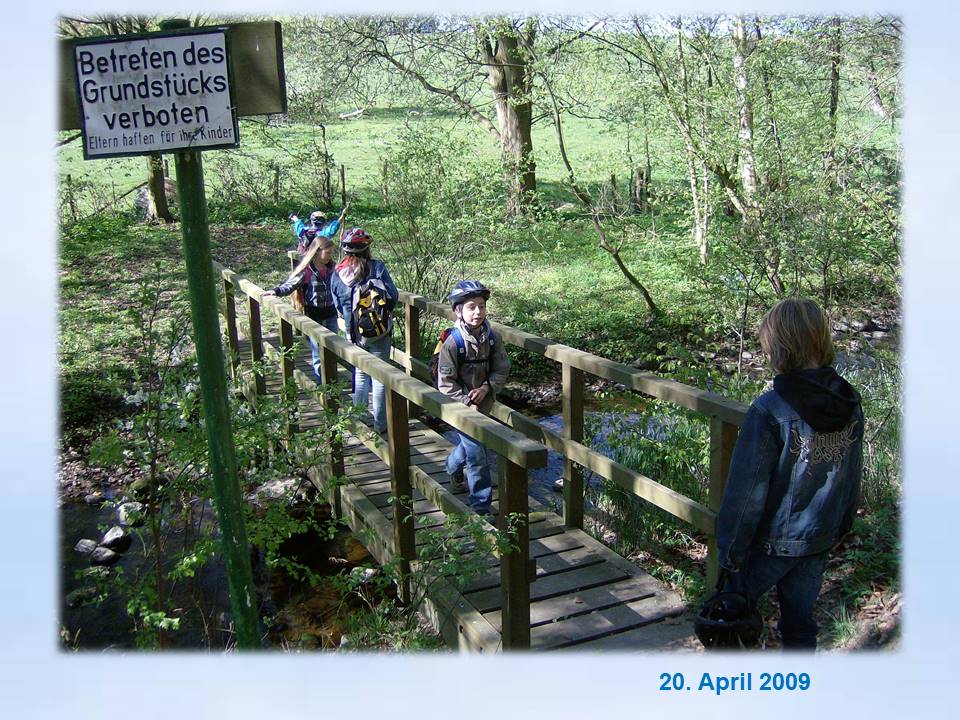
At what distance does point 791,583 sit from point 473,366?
216 centimetres

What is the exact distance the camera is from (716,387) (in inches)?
240

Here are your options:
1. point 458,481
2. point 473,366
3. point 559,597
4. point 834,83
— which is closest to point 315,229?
point 458,481

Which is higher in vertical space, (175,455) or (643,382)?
(643,382)

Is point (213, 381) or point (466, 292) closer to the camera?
point (213, 381)

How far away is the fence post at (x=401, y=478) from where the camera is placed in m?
4.16

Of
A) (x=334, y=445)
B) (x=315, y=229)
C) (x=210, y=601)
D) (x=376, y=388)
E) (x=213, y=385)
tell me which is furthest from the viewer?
(x=315, y=229)

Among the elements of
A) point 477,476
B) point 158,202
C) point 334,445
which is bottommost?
point 477,476

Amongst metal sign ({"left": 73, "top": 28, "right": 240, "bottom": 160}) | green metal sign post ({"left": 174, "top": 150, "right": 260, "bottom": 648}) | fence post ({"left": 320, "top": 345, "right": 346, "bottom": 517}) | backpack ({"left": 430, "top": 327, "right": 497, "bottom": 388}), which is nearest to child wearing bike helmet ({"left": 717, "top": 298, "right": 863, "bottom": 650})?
green metal sign post ({"left": 174, "top": 150, "right": 260, "bottom": 648})

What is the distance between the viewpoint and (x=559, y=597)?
397 centimetres

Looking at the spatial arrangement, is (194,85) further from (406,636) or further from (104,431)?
(104,431)

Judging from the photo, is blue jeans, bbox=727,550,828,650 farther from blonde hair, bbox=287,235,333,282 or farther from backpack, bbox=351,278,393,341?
blonde hair, bbox=287,235,333,282

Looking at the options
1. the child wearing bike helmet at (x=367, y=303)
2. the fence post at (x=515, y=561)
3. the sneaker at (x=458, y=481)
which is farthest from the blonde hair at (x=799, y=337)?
the child wearing bike helmet at (x=367, y=303)

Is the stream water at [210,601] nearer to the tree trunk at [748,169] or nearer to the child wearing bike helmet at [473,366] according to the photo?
the child wearing bike helmet at [473,366]

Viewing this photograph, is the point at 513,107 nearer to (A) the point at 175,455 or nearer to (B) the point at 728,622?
(A) the point at 175,455
